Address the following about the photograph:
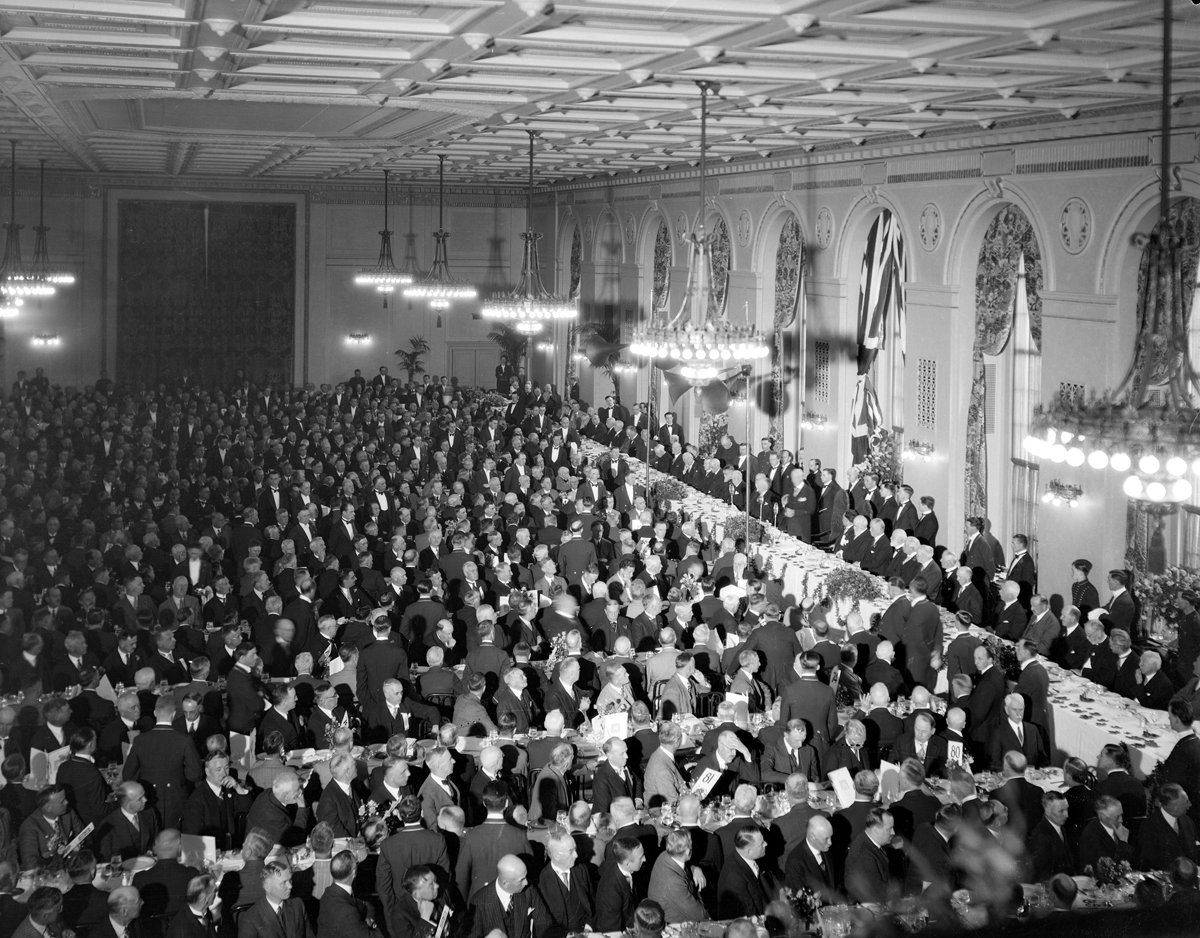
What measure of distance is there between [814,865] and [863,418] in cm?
1182

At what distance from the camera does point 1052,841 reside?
6.97 m

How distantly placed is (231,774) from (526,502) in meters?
9.19

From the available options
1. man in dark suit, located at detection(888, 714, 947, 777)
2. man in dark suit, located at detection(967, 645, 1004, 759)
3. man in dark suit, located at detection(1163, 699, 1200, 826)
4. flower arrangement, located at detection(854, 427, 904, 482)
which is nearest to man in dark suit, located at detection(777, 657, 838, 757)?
man in dark suit, located at detection(888, 714, 947, 777)

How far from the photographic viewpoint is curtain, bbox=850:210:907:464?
16828 mm

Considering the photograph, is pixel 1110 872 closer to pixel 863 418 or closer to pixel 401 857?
pixel 401 857

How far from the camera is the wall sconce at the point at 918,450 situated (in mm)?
15884

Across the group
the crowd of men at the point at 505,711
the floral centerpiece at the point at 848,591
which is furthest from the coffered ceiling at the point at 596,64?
the floral centerpiece at the point at 848,591

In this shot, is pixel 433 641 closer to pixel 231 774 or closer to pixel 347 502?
pixel 231 774

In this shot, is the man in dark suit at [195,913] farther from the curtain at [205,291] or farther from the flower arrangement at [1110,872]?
the curtain at [205,291]

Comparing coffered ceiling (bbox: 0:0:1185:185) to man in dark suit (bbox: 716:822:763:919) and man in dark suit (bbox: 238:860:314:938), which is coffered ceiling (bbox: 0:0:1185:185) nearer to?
man in dark suit (bbox: 716:822:763:919)

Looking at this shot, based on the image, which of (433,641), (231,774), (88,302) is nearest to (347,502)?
(433,641)

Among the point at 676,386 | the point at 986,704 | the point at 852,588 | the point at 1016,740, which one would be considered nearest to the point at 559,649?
the point at 852,588

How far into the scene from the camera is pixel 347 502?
49.2 ft

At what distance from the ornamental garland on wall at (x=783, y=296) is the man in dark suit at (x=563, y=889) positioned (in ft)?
45.6
